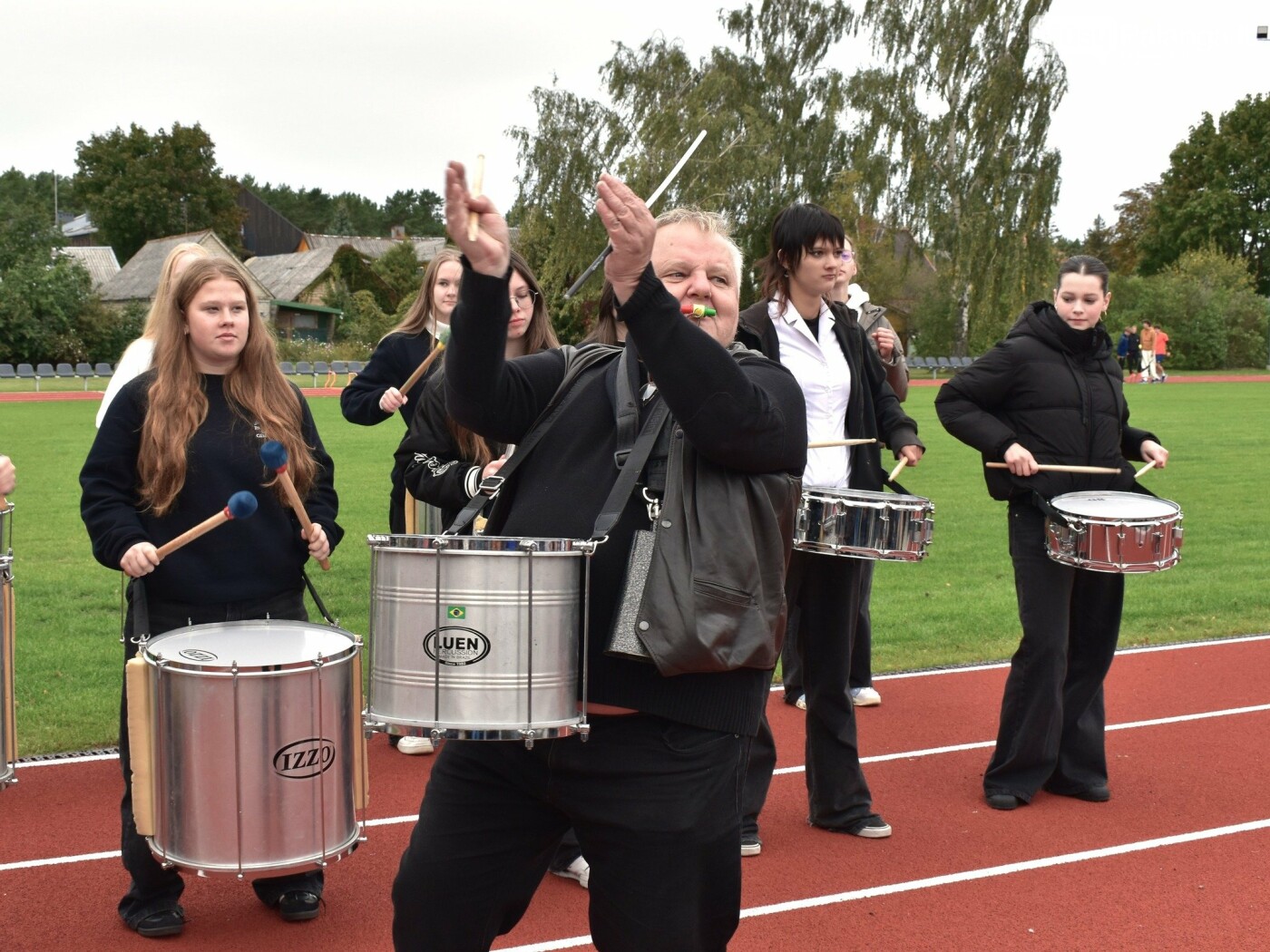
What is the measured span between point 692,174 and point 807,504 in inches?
1262

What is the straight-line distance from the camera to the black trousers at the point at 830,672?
209 inches

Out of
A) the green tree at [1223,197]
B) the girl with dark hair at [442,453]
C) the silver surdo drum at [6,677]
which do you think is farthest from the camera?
the green tree at [1223,197]

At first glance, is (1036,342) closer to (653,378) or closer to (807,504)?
(807,504)

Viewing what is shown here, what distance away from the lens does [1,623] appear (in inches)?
145

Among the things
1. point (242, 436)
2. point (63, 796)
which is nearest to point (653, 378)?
point (242, 436)

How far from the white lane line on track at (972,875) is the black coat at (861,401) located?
60.3 inches

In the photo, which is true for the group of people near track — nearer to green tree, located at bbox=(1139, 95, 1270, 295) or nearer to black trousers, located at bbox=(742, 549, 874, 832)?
black trousers, located at bbox=(742, 549, 874, 832)

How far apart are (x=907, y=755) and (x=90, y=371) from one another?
40.9m

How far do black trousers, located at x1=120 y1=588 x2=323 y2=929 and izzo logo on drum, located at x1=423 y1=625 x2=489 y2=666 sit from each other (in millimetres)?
1804

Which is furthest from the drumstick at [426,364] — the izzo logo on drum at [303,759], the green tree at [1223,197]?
the green tree at [1223,197]

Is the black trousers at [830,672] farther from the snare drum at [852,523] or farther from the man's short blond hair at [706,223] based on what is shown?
the man's short blond hair at [706,223]

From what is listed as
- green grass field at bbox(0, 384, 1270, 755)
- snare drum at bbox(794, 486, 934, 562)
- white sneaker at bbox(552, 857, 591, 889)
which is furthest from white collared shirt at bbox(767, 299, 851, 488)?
green grass field at bbox(0, 384, 1270, 755)

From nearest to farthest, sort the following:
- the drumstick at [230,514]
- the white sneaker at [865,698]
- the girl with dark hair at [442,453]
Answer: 1. the drumstick at [230,514]
2. the girl with dark hair at [442,453]
3. the white sneaker at [865,698]

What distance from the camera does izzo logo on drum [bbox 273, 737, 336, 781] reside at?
3576 mm
